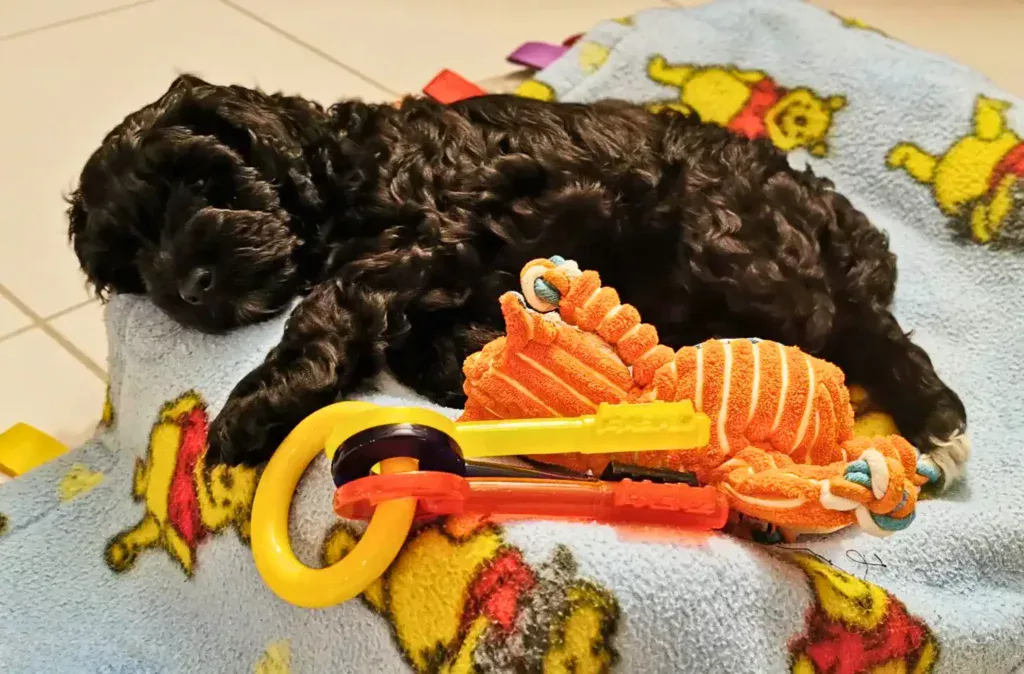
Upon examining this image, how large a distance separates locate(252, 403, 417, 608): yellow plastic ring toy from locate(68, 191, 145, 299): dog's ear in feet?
1.79

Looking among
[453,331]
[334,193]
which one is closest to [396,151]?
[334,193]

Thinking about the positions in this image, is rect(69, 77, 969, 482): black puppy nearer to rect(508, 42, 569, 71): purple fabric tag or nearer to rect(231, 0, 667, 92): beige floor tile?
rect(508, 42, 569, 71): purple fabric tag

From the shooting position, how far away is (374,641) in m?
1.07

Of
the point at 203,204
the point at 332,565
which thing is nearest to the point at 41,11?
the point at 203,204

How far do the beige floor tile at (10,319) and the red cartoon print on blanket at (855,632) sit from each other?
5.19 ft

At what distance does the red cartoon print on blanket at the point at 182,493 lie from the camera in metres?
1.24

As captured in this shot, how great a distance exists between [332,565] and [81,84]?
218 centimetres

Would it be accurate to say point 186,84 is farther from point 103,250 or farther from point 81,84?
point 81,84

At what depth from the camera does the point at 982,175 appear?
194 cm

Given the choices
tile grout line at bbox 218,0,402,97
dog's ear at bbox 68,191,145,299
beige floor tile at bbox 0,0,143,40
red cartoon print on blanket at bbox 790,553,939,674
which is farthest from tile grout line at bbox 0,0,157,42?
red cartoon print on blanket at bbox 790,553,939,674

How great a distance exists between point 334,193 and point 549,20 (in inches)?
70.1

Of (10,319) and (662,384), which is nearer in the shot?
(662,384)

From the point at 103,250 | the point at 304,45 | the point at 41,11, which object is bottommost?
the point at 41,11

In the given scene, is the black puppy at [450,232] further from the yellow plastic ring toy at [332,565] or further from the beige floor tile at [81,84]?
the beige floor tile at [81,84]
